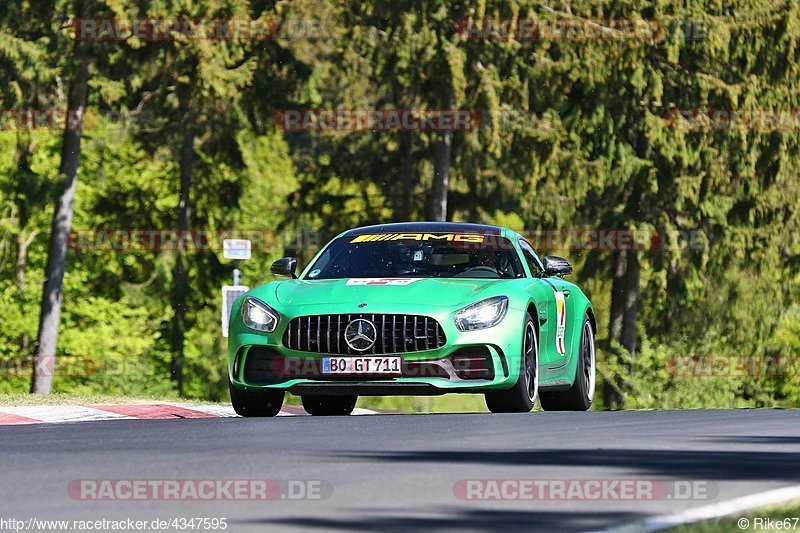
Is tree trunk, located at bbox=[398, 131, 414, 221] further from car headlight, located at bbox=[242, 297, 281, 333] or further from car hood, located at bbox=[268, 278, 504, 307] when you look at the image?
car headlight, located at bbox=[242, 297, 281, 333]

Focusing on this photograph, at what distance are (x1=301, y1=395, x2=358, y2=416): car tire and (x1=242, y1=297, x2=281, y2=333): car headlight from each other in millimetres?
2244

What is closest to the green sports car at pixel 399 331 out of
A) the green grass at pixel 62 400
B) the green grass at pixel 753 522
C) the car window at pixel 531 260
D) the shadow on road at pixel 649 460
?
the car window at pixel 531 260

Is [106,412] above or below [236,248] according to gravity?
below

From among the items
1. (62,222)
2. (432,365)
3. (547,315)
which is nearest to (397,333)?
(432,365)

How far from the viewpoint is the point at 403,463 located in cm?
977

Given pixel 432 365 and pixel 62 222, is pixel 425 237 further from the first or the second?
pixel 62 222

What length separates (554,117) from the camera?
40531 millimetres

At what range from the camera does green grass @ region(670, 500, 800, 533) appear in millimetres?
7141

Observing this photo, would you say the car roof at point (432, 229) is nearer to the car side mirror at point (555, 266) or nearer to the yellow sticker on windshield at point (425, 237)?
the yellow sticker on windshield at point (425, 237)

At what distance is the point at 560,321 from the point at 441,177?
23488mm

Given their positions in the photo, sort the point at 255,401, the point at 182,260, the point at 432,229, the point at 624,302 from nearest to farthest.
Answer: the point at 255,401 → the point at 432,229 → the point at 624,302 → the point at 182,260

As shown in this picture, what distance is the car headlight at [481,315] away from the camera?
14266mm

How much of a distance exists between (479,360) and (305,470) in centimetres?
502

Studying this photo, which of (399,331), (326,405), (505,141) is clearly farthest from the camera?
(505,141)
